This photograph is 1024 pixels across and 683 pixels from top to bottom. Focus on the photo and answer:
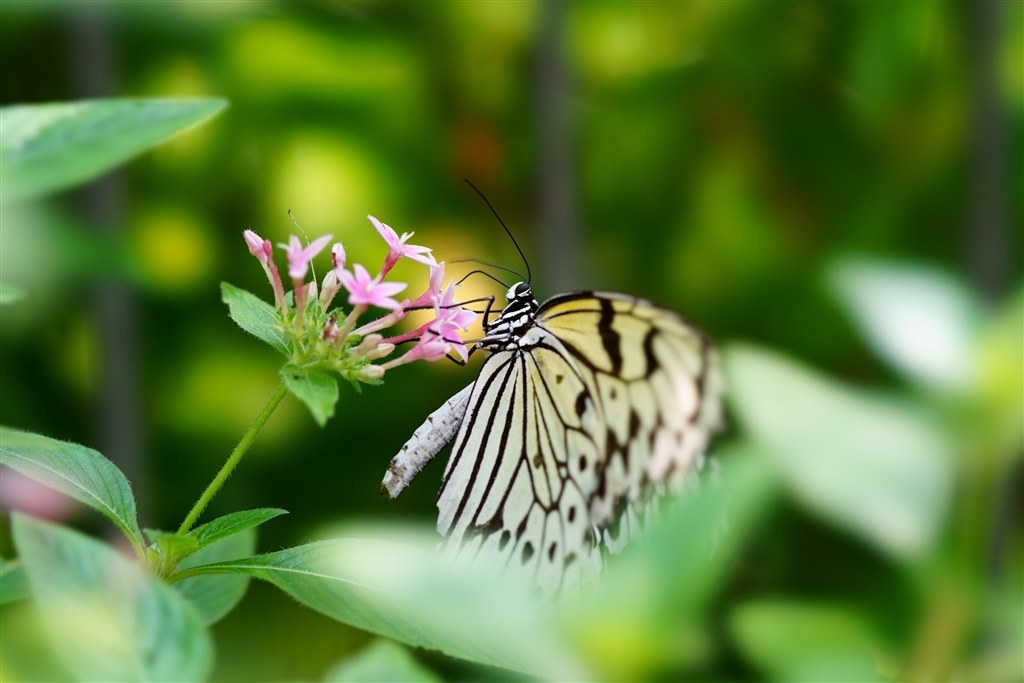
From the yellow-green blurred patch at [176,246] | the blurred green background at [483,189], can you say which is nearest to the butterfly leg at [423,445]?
the blurred green background at [483,189]

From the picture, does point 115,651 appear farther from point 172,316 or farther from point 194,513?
point 172,316

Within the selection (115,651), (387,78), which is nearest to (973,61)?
(387,78)

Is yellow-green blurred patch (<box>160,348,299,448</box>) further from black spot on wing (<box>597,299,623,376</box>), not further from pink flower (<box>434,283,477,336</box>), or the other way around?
pink flower (<box>434,283,477,336</box>)

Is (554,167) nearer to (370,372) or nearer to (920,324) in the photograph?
(920,324)

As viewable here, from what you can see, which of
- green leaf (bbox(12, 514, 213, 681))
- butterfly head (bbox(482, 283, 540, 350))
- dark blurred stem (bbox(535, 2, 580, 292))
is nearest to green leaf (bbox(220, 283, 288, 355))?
green leaf (bbox(12, 514, 213, 681))

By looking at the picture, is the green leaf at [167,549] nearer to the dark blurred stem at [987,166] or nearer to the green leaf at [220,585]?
→ the green leaf at [220,585]

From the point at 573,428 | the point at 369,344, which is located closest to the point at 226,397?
the point at 573,428
